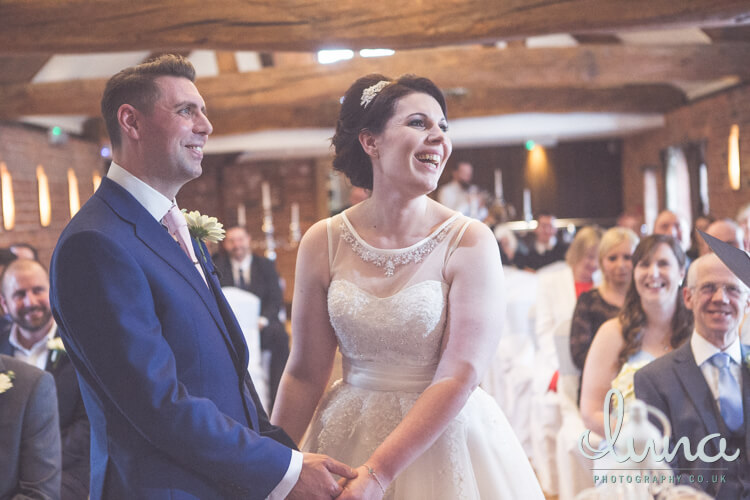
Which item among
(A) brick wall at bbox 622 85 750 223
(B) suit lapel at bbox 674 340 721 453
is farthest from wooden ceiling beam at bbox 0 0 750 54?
(A) brick wall at bbox 622 85 750 223

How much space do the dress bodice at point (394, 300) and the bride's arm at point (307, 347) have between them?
0.05 m

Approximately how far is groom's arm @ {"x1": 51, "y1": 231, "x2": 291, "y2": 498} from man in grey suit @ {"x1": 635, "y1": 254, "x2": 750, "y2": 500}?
1.25 m

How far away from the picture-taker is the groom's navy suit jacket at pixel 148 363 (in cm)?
140

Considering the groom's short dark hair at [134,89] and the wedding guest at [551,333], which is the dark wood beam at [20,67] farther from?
the groom's short dark hair at [134,89]

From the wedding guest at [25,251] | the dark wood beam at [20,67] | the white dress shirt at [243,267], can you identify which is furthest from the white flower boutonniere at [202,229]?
the dark wood beam at [20,67]

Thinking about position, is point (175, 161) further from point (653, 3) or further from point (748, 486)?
point (653, 3)

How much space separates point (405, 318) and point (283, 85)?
23.8ft

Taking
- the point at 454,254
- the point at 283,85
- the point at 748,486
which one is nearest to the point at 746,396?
the point at 748,486

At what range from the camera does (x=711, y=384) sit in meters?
2.17

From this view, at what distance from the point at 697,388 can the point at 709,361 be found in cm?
9

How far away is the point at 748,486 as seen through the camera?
206cm

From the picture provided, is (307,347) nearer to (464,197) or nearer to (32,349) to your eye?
(32,349)

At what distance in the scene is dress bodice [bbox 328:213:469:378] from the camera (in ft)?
6.15

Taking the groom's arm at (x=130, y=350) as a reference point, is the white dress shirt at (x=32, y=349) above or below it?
below
